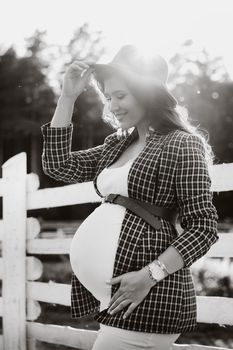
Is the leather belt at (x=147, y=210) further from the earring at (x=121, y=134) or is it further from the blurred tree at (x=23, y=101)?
the blurred tree at (x=23, y=101)

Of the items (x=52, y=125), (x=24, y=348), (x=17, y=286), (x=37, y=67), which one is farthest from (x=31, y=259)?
(x=37, y=67)

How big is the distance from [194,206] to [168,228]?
15cm

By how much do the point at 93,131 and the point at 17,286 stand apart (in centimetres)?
3234

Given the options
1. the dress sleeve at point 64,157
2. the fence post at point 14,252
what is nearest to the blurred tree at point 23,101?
the fence post at point 14,252

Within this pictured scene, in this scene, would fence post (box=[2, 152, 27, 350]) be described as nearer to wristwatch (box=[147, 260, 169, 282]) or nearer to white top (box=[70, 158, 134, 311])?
white top (box=[70, 158, 134, 311])

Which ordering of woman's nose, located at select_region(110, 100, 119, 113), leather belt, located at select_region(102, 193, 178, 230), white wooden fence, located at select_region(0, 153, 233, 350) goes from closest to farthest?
leather belt, located at select_region(102, 193, 178, 230)
woman's nose, located at select_region(110, 100, 119, 113)
white wooden fence, located at select_region(0, 153, 233, 350)

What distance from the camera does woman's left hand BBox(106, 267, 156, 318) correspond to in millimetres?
1895

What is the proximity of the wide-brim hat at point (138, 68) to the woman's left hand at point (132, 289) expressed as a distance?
59 cm

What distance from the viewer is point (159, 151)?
2.00 metres

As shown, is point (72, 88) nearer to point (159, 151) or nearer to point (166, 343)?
point (159, 151)

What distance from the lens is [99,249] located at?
2.04 metres

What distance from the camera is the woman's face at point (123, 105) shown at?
82.4 inches

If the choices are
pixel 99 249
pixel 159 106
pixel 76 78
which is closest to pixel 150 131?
pixel 159 106

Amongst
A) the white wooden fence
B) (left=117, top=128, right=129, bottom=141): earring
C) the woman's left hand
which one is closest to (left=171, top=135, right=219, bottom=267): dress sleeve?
the woman's left hand
